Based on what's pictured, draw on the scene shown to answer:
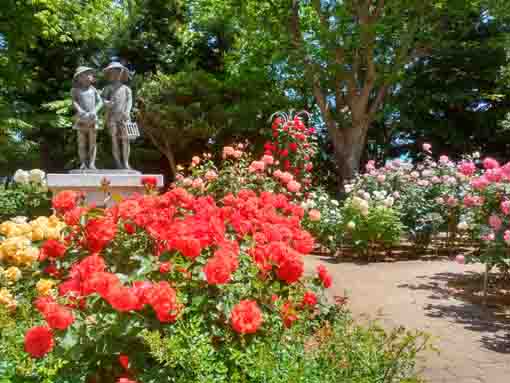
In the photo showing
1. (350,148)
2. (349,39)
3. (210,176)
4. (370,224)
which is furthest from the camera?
(350,148)

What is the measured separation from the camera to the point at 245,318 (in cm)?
145

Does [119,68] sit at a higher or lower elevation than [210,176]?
higher

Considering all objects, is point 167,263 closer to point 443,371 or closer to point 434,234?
point 443,371

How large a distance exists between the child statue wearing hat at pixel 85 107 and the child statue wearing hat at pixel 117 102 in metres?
0.18

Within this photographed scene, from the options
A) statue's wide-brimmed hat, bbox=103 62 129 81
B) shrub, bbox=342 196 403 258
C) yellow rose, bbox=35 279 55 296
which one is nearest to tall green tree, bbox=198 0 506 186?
shrub, bbox=342 196 403 258

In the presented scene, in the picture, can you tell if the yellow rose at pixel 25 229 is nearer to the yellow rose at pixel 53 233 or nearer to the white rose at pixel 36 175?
the yellow rose at pixel 53 233

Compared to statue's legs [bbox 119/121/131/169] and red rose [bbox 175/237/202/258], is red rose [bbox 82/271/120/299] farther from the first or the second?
statue's legs [bbox 119/121/131/169]

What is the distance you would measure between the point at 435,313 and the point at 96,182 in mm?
4352

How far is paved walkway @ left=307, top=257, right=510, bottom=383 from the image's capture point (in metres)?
2.67

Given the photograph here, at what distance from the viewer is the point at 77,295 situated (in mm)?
1578

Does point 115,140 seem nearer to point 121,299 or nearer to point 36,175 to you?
point 36,175

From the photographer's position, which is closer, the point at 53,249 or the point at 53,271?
the point at 53,249

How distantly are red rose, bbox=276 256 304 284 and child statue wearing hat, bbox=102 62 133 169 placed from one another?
195 inches

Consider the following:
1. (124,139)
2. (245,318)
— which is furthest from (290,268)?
(124,139)
